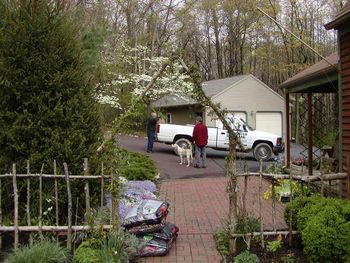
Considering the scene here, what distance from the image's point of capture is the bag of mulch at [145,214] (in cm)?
629

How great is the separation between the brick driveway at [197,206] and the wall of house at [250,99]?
488 inches

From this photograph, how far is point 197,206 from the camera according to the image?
9.89 m

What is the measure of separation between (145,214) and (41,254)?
174 centimetres

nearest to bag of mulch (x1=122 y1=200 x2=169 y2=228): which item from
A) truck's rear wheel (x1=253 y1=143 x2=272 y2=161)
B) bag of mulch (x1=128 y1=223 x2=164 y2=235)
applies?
bag of mulch (x1=128 y1=223 x2=164 y2=235)

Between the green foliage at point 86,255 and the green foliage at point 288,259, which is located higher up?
the green foliage at point 86,255

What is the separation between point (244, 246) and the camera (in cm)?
612

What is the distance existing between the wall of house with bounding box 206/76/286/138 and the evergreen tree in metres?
23.8

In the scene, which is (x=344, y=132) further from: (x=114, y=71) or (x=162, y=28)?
(x=162, y=28)

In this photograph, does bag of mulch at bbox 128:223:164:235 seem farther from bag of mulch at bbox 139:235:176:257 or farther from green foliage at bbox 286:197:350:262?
green foliage at bbox 286:197:350:262

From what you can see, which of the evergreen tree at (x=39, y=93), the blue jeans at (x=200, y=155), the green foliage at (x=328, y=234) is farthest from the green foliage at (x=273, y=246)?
the blue jeans at (x=200, y=155)

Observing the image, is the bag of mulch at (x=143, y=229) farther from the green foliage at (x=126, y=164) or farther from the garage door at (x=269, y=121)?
the garage door at (x=269, y=121)

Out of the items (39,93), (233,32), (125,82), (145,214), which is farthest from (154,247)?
(233,32)

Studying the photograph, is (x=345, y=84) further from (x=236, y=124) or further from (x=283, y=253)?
(x=236, y=124)

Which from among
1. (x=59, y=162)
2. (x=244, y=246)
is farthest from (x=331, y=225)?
(x=59, y=162)
